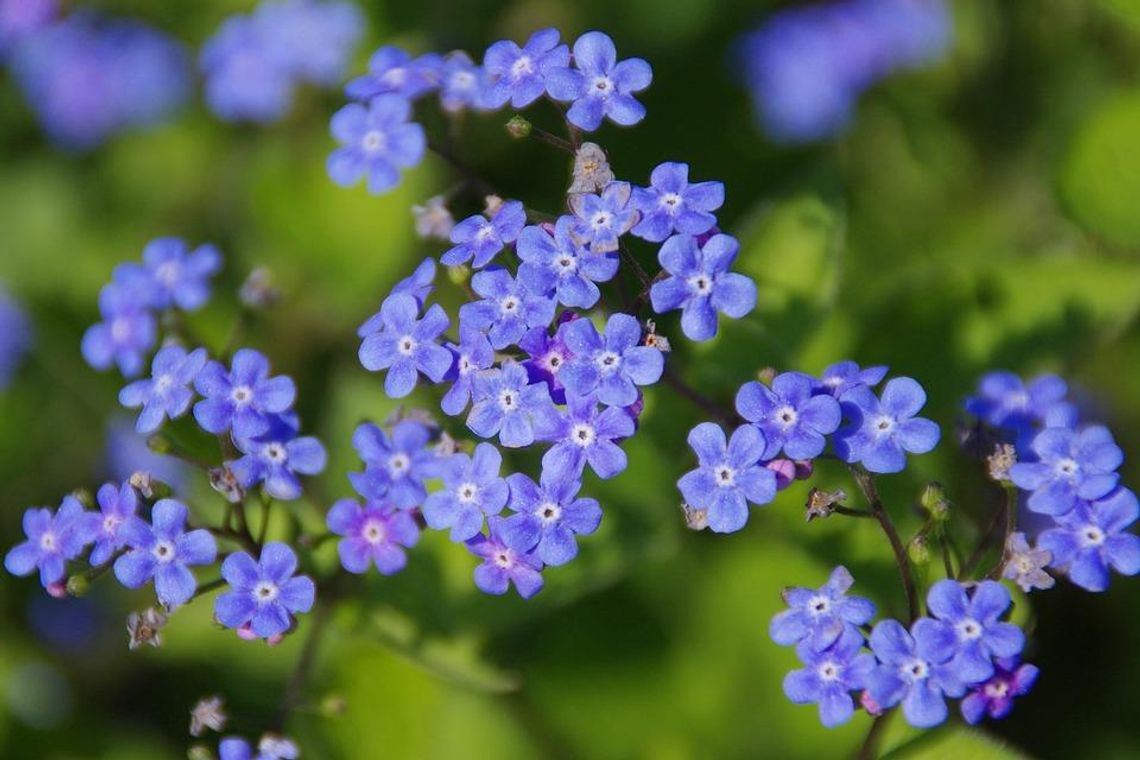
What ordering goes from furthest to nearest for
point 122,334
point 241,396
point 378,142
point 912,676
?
point 122,334 < point 378,142 < point 241,396 < point 912,676

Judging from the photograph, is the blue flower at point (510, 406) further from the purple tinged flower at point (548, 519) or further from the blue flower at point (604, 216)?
the blue flower at point (604, 216)

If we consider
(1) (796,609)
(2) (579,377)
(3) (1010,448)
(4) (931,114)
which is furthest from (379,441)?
(4) (931,114)

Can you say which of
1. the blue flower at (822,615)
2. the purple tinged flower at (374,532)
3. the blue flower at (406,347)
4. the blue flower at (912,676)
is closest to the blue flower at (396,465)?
the purple tinged flower at (374,532)

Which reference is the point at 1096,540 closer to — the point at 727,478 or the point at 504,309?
the point at 727,478

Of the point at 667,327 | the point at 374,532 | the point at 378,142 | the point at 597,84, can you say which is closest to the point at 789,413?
the point at 597,84

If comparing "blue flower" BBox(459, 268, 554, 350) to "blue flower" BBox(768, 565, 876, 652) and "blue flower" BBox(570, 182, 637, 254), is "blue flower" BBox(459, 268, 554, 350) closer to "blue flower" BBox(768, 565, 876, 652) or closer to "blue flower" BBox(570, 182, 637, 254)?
"blue flower" BBox(570, 182, 637, 254)

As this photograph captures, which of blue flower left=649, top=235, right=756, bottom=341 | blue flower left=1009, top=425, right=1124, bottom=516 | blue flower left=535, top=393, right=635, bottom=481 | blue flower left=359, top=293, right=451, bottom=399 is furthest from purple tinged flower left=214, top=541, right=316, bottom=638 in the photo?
blue flower left=1009, top=425, right=1124, bottom=516
